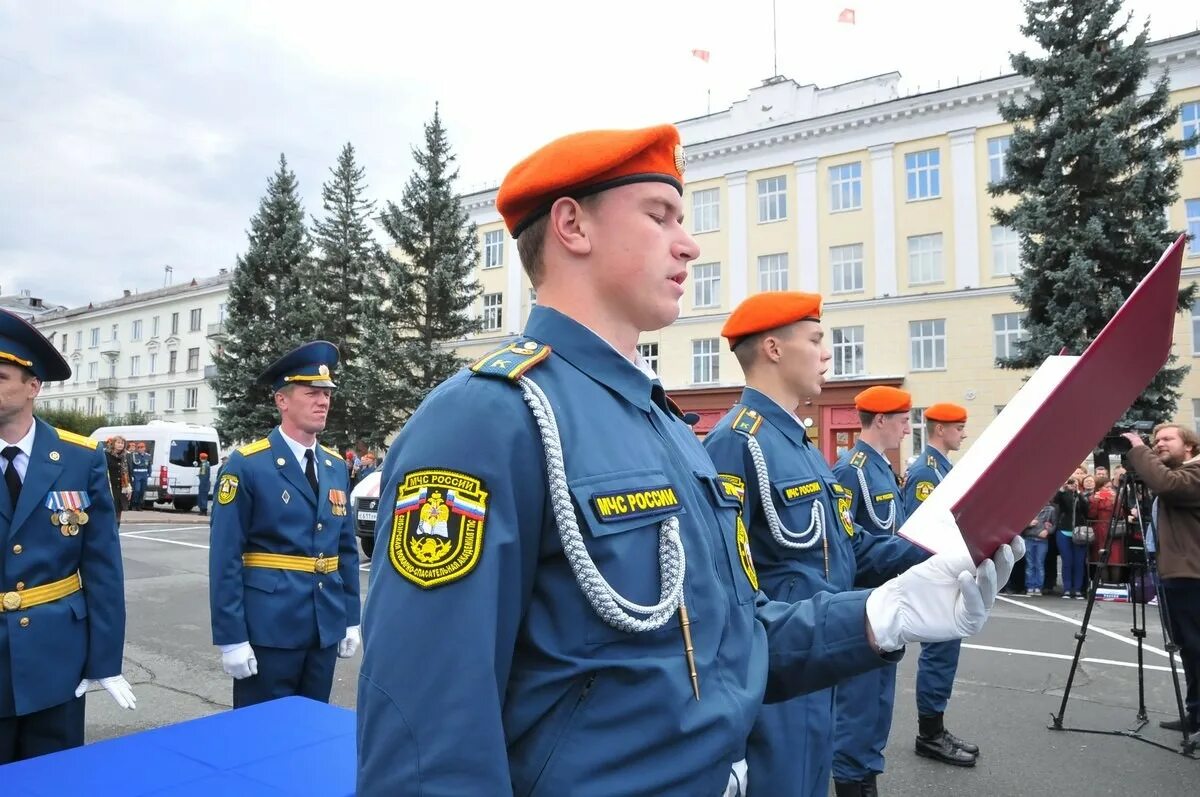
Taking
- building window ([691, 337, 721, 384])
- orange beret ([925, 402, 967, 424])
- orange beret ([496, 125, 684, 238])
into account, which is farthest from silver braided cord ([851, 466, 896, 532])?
building window ([691, 337, 721, 384])

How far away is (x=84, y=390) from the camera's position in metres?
65.5

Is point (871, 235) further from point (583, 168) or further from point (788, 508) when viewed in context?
point (583, 168)

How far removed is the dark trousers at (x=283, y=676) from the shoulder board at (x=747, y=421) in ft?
8.03

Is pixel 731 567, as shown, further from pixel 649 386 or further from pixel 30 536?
pixel 30 536

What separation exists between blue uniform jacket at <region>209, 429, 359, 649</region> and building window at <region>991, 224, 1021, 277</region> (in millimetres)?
28144

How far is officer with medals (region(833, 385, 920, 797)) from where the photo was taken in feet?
13.8

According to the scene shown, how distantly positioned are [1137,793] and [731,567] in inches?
180

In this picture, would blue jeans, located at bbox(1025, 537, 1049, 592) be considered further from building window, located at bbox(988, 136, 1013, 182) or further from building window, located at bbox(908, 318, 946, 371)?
building window, located at bbox(988, 136, 1013, 182)

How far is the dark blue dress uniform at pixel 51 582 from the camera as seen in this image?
324 cm

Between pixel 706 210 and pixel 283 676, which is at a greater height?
pixel 706 210

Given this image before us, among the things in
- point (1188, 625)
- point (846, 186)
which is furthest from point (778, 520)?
point (846, 186)

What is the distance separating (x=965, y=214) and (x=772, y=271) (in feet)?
23.5

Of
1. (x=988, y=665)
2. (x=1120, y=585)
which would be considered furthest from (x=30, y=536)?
(x=1120, y=585)

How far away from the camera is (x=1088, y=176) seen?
17.2m
